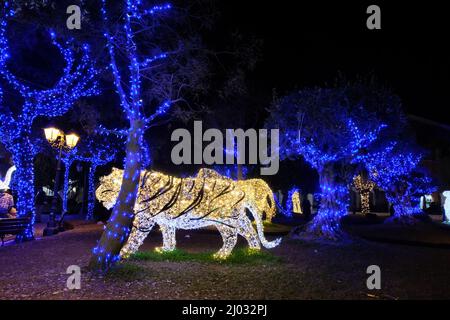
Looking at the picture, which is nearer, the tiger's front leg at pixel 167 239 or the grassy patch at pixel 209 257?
the grassy patch at pixel 209 257

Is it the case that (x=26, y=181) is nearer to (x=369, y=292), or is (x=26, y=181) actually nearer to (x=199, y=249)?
(x=199, y=249)

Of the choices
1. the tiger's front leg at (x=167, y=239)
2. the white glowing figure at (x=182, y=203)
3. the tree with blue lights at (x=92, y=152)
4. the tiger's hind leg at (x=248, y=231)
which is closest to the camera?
the white glowing figure at (x=182, y=203)

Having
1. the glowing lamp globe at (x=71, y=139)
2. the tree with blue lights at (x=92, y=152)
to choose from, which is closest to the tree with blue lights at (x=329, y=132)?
the glowing lamp globe at (x=71, y=139)

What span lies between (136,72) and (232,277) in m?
5.08

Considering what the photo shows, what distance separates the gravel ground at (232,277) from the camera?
7027 millimetres

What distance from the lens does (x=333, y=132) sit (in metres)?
14.6

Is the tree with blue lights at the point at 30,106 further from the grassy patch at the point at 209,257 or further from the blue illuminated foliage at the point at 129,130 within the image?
the grassy patch at the point at 209,257

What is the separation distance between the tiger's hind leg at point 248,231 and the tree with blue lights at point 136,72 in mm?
2977

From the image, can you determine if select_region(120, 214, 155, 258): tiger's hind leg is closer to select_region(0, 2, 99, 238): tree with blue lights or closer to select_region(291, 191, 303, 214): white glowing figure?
select_region(0, 2, 99, 238): tree with blue lights

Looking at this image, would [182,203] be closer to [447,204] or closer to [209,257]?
[209,257]

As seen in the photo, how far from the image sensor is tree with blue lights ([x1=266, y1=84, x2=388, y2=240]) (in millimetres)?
14531

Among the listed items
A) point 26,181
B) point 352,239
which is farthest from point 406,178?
point 26,181

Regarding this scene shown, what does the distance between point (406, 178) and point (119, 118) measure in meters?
17.2

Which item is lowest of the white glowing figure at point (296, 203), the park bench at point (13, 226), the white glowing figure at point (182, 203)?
the white glowing figure at point (296, 203)
